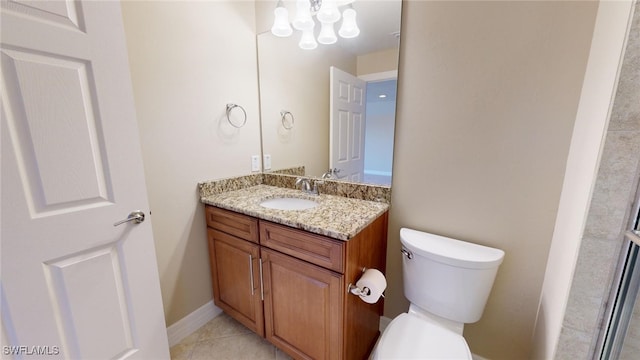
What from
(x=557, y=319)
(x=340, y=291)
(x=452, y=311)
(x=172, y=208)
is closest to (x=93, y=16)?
(x=172, y=208)

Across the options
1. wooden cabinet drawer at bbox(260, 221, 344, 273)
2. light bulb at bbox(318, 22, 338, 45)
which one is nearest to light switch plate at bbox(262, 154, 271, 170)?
wooden cabinet drawer at bbox(260, 221, 344, 273)

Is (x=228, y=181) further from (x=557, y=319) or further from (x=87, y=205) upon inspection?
(x=557, y=319)

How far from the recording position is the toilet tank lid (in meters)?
1.04

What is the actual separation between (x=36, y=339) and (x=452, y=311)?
1.66 metres

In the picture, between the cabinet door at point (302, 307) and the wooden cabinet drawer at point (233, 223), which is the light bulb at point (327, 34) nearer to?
the wooden cabinet drawer at point (233, 223)

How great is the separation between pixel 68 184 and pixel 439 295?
158cm

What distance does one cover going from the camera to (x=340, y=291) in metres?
1.05

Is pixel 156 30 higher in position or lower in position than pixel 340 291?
higher

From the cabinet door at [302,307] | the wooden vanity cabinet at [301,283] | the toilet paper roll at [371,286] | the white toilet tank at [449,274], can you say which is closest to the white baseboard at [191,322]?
the wooden vanity cabinet at [301,283]

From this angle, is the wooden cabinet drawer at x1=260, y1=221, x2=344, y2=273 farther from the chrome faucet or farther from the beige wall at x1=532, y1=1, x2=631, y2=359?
the beige wall at x1=532, y1=1, x2=631, y2=359

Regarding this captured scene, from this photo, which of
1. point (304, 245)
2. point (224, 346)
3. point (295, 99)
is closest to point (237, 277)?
point (224, 346)

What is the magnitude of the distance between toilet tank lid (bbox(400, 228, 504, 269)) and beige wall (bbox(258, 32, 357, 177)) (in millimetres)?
729

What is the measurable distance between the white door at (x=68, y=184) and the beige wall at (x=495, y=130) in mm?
1301

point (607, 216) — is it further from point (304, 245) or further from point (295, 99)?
point (295, 99)
